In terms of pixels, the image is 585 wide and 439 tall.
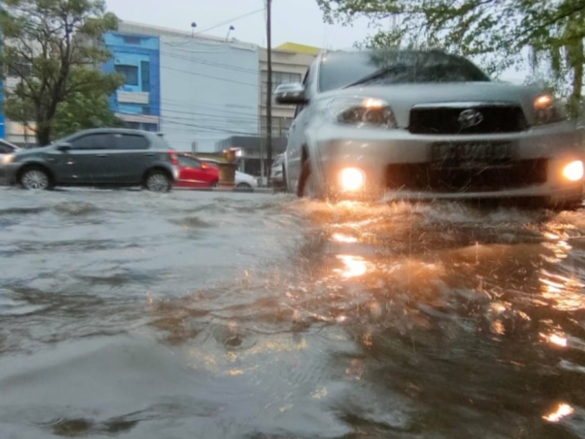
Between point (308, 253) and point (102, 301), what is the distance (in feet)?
4.09

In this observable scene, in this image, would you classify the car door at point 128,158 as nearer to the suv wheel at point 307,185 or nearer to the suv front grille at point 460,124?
the suv wheel at point 307,185

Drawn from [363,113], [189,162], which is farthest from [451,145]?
[189,162]

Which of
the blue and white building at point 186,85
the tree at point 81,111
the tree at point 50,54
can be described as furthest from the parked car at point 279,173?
the blue and white building at point 186,85

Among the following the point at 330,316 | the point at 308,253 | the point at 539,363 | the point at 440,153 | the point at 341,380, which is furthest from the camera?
the point at 440,153

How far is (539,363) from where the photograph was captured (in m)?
1.95

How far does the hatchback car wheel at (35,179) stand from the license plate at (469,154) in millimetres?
9422

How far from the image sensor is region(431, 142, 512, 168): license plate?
407 cm

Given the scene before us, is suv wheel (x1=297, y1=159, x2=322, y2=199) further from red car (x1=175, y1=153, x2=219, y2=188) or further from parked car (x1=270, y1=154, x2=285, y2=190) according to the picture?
red car (x1=175, y1=153, x2=219, y2=188)

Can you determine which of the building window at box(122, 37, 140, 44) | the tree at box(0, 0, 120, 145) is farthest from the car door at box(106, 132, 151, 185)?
the building window at box(122, 37, 140, 44)

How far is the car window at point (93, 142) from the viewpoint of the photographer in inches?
476

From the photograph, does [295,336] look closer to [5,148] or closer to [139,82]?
[5,148]

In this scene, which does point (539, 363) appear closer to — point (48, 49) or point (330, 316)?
point (330, 316)

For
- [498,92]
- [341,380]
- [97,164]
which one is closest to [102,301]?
[341,380]

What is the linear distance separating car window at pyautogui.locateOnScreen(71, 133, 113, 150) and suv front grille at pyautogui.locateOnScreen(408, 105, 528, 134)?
9084 millimetres
